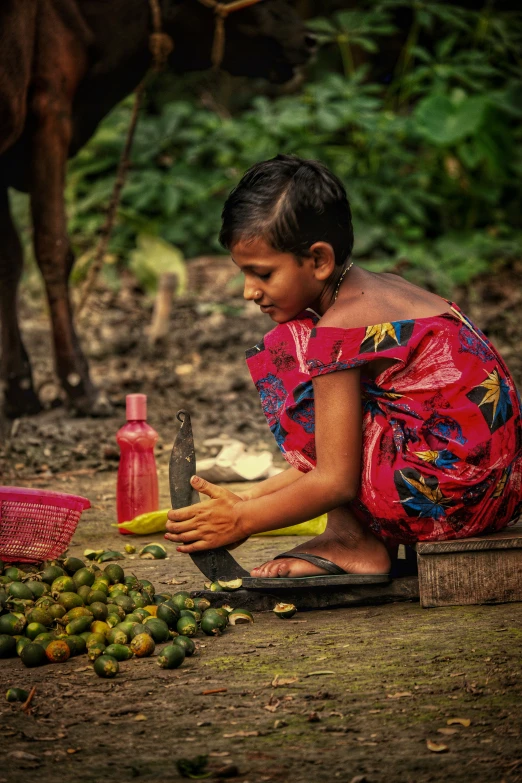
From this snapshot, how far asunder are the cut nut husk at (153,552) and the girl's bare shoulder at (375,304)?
115cm

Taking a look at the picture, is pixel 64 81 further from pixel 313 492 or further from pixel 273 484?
pixel 313 492

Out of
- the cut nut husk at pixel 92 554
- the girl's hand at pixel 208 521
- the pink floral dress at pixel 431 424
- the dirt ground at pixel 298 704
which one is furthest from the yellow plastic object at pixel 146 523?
the pink floral dress at pixel 431 424

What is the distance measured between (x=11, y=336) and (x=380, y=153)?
16.8 feet

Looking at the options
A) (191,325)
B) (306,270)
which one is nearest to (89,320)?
(191,325)

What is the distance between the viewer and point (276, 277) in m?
2.58

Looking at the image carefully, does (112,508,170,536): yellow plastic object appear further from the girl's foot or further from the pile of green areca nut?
the girl's foot

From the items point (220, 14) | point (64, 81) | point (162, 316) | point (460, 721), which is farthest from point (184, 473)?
point (162, 316)

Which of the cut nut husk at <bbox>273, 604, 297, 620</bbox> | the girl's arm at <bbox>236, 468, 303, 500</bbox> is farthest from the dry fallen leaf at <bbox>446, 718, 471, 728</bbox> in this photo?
the girl's arm at <bbox>236, 468, 303, 500</bbox>

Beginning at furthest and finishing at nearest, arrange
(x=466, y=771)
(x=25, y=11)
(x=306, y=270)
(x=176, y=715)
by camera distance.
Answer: (x=25, y=11) < (x=306, y=270) < (x=176, y=715) < (x=466, y=771)

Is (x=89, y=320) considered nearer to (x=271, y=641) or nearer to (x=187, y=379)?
(x=187, y=379)

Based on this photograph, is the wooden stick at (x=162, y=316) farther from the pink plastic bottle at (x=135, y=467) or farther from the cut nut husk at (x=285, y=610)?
the cut nut husk at (x=285, y=610)

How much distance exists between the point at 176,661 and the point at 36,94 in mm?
3698

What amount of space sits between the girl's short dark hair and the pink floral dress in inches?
9.9

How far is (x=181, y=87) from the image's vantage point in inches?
428
